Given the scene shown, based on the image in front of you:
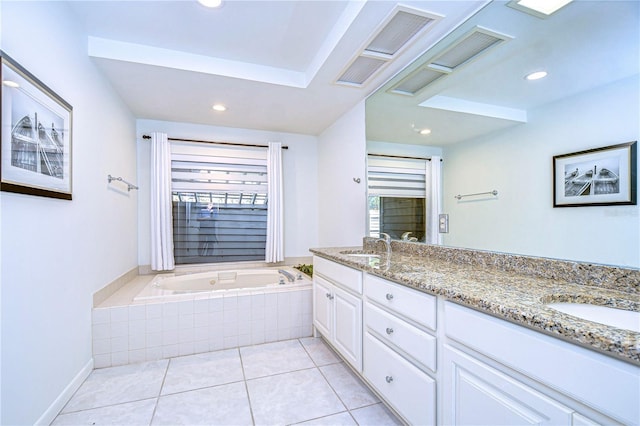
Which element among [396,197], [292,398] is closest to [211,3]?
[396,197]

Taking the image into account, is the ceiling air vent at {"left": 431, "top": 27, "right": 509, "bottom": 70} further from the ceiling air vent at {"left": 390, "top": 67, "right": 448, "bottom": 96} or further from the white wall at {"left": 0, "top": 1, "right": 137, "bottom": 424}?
the white wall at {"left": 0, "top": 1, "right": 137, "bottom": 424}

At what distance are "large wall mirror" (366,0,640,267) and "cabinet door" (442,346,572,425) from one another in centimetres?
61

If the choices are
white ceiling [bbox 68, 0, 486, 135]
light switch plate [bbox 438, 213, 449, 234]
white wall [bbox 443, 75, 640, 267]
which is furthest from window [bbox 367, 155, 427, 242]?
white ceiling [bbox 68, 0, 486, 135]

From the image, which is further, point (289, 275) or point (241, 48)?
point (289, 275)

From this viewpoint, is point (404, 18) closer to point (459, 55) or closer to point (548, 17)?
point (459, 55)

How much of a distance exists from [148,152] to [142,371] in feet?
7.45

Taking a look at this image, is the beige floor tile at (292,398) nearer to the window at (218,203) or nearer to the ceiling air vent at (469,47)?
the window at (218,203)

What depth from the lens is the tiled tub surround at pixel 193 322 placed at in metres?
2.14

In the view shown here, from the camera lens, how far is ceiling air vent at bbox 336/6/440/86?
1.61 metres

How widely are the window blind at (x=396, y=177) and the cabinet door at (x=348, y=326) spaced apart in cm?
86

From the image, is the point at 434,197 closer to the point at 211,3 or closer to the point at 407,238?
the point at 407,238

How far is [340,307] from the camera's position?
202 cm

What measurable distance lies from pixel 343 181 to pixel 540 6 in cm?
204

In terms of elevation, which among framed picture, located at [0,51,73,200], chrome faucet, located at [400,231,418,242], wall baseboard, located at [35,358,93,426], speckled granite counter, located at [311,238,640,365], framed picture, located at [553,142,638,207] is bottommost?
wall baseboard, located at [35,358,93,426]
